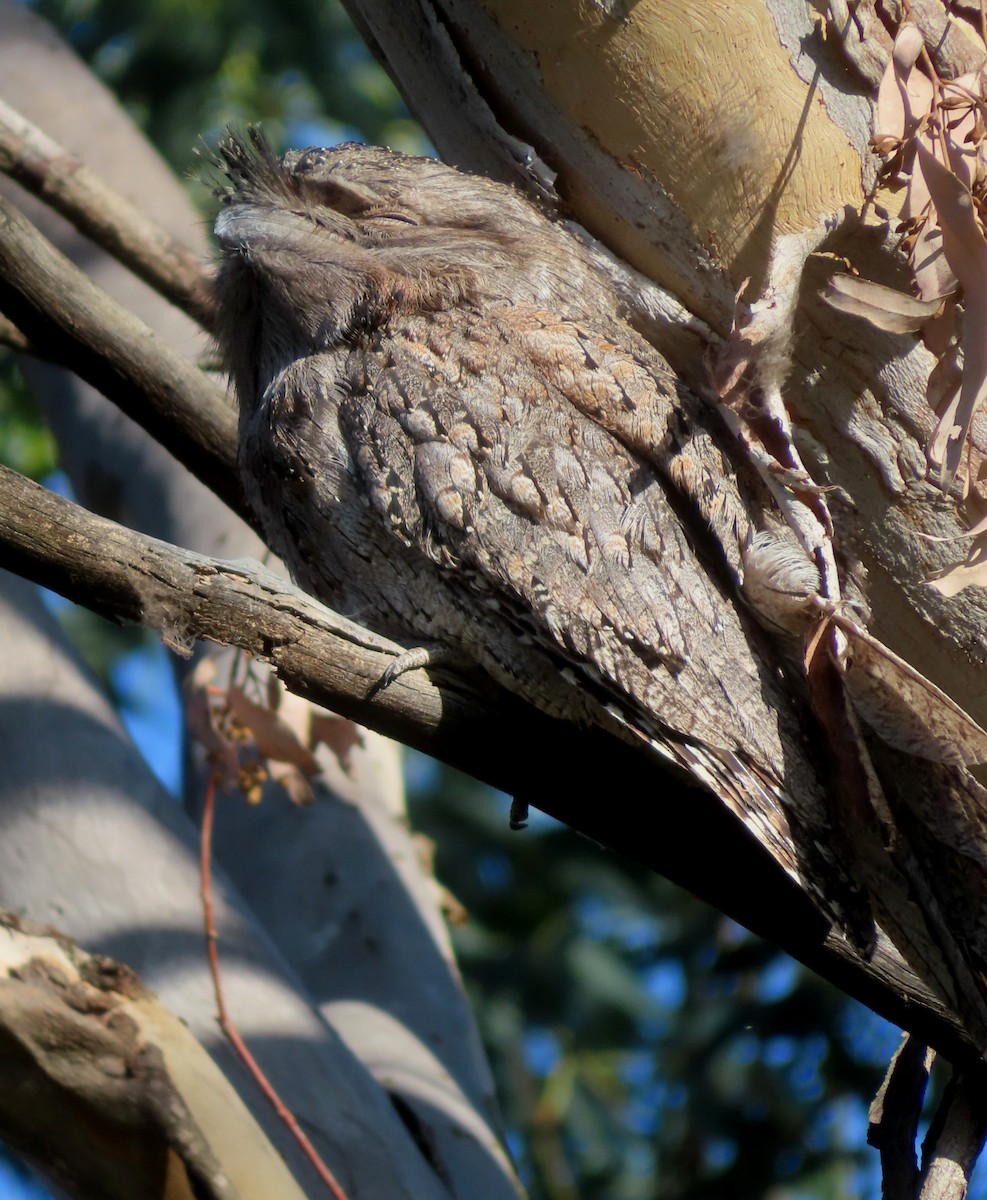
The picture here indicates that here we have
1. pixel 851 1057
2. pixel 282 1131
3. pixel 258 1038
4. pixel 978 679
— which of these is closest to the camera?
pixel 978 679

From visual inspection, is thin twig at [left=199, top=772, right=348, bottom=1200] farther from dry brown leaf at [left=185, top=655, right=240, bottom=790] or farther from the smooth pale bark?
dry brown leaf at [left=185, top=655, right=240, bottom=790]

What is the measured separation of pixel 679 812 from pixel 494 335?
3.29 feet

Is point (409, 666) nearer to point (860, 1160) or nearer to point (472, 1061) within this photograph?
point (472, 1061)

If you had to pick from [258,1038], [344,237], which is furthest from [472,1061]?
[344,237]

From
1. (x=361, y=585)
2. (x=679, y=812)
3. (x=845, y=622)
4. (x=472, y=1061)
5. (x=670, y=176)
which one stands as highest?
(x=670, y=176)

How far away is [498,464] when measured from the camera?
2506 millimetres

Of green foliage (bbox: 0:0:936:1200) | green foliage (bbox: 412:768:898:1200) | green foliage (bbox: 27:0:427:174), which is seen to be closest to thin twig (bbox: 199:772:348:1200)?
green foliage (bbox: 0:0:936:1200)

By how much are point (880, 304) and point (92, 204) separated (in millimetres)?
2465

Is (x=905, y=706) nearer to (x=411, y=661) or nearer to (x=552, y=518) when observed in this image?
(x=552, y=518)

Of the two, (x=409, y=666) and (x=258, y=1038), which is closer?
(x=409, y=666)

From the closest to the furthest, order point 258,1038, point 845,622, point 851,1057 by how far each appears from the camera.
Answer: point 845,622, point 258,1038, point 851,1057

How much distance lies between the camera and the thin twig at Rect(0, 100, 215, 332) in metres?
3.78

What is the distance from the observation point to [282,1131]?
9.43 ft

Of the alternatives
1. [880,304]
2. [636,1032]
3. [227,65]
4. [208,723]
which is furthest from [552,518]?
[227,65]
